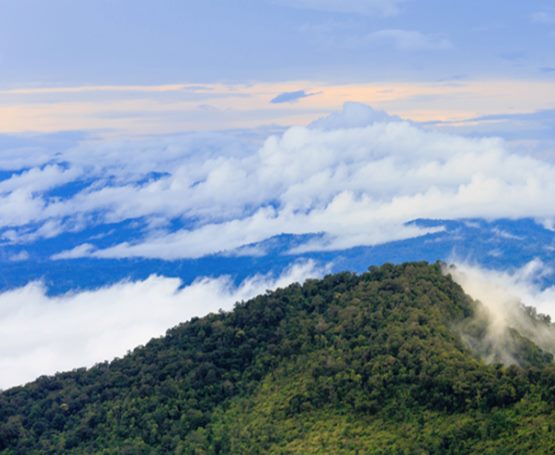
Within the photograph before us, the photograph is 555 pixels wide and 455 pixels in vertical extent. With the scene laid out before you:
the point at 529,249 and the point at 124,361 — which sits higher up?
the point at 124,361

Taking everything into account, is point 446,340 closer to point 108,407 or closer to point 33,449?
point 108,407

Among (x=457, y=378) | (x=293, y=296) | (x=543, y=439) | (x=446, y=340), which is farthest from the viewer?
(x=293, y=296)

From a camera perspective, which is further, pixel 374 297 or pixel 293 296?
pixel 293 296

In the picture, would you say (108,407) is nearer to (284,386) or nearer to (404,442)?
(284,386)

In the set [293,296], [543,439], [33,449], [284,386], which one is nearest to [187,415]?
[284,386]

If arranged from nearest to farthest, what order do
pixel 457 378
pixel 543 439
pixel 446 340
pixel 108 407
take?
pixel 543 439, pixel 457 378, pixel 446 340, pixel 108 407

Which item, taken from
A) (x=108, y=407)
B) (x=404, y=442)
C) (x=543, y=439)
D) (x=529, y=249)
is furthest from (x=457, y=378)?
(x=529, y=249)
